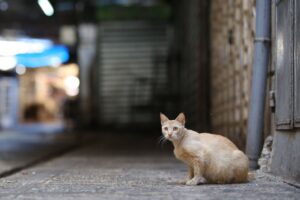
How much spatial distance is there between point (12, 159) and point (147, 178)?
3.22 m

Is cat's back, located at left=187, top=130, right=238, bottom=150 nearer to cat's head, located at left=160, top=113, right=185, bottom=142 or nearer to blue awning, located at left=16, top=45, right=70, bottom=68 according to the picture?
cat's head, located at left=160, top=113, right=185, bottom=142

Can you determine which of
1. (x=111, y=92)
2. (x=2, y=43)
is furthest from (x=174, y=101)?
(x=2, y=43)

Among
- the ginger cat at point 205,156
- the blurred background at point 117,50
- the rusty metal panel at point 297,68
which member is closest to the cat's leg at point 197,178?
the ginger cat at point 205,156

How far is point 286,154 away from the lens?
462 centimetres

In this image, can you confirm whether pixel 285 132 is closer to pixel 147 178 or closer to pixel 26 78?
pixel 147 178

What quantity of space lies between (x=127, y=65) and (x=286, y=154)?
41.9ft

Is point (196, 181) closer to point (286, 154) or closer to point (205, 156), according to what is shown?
point (205, 156)

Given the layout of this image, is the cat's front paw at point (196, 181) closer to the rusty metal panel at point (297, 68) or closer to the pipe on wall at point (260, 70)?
the rusty metal panel at point (297, 68)

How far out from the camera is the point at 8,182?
4.94 meters

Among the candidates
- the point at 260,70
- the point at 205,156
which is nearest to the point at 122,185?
the point at 205,156

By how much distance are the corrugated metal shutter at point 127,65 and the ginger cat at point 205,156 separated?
12.5 metres

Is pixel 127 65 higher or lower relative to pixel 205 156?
higher

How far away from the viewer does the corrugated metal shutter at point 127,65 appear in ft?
55.5

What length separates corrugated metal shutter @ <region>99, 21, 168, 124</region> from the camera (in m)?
16.9
